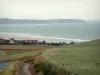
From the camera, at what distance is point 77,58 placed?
1838 mm

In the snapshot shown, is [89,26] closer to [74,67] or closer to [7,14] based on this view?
[74,67]

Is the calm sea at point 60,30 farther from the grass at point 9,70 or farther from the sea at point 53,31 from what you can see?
the grass at point 9,70

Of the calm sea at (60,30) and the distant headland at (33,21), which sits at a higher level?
the distant headland at (33,21)

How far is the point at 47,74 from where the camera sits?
179 cm

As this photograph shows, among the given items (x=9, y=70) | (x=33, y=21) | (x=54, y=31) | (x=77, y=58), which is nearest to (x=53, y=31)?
(x=54, y=31)

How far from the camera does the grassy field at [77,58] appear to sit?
180 cm

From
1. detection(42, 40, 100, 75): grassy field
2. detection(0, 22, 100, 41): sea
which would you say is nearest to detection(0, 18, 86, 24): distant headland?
detection(0, 22, 100, 41): sea

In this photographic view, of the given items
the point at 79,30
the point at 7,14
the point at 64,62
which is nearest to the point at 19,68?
the point at 64,62

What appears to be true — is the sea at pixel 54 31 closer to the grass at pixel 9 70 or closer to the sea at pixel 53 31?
the sea at pixel 53 31

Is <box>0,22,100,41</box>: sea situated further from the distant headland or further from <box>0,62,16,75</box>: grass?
<box>0,62,16,75</box>: grass

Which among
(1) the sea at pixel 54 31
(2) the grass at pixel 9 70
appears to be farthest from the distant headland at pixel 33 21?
(2) the grass at pixel 9 70

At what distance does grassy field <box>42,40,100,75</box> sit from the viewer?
1.80 m

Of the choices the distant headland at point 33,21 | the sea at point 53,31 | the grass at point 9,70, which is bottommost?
the grass at point 9,70

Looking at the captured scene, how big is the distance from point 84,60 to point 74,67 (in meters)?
0.12
